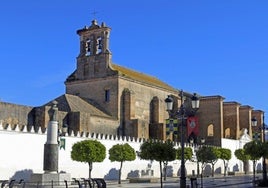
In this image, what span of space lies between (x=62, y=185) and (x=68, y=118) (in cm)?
2730

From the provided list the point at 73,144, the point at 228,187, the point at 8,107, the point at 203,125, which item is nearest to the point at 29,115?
the point at 8,107

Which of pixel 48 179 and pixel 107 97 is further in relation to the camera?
pixel 107 97

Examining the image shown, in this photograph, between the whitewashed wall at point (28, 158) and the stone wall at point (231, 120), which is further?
the stone wall at point (231, 120)

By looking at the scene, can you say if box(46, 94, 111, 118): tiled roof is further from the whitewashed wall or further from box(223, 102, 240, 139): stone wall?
box(223, 102, 240, 139): stone wall

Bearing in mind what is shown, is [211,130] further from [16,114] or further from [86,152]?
[86,152]

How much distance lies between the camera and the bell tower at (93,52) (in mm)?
61125

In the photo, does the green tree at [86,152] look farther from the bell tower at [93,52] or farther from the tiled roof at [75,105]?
the bell tower at [93,52]

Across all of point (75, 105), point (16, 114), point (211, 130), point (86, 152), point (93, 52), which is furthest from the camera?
point (211, 130)

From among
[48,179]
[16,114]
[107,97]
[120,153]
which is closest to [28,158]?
[120,153]

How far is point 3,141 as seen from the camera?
33812 millimetres

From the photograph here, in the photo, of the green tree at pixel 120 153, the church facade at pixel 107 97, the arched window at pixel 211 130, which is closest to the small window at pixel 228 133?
the arched window at pixel 211 130

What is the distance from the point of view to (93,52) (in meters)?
62.5

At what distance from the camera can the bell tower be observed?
6112 cm

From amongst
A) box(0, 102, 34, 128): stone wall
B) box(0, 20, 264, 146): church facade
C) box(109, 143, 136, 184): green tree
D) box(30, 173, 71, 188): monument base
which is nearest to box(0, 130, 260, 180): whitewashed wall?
box(109, 143, 136, 184): green tree
